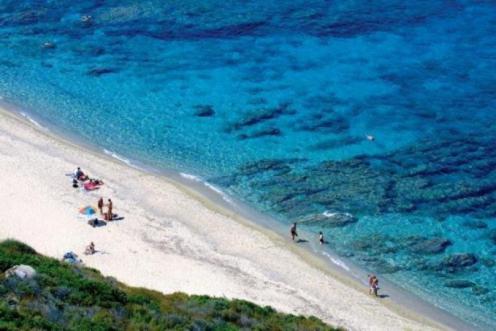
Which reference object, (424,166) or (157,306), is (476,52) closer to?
(424,166)

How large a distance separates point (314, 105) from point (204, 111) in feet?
25.6

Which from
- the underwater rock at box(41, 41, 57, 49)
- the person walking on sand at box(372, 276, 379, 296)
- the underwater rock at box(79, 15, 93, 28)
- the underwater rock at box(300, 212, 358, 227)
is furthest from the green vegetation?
the underwater rock at box(79, 15, 93, 28)

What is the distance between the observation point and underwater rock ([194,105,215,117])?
5181 cm

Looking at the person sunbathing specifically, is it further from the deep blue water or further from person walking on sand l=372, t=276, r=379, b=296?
person walking on sand l=372, t=276, r=379, b=296

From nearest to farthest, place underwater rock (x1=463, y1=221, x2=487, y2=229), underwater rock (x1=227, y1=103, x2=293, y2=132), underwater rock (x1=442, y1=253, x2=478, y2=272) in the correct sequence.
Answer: underwater rock (x1=442, y1=253, x2=478, y2=272) < underwater rock (x1=463, y1=221, x2=487, y2=229) < underwater rock (x1=227, y1=103, x2=293, y2=132)

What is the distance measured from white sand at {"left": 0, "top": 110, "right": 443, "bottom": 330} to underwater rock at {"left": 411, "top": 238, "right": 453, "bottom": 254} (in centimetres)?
472

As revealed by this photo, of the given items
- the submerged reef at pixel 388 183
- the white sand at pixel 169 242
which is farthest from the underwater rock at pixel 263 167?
the white sand at pixel 169 242

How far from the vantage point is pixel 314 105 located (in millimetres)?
53906

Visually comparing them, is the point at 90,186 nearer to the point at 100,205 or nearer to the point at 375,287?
the point at 100,205

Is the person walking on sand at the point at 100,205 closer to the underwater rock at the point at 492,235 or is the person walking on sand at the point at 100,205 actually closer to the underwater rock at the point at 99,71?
the underwater rock at the point at 492,235

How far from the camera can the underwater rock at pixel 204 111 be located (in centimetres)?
5181

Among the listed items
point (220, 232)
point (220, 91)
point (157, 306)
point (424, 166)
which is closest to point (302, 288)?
point (220, 232)

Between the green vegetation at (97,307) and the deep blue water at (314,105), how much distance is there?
12.2m

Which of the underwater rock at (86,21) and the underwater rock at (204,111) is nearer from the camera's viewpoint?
the underwater rock at (204,111)
